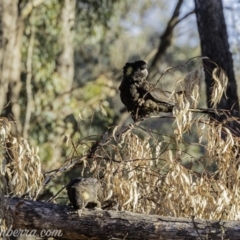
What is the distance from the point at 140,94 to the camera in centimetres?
594

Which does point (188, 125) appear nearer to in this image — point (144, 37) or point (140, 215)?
point (140, 215)

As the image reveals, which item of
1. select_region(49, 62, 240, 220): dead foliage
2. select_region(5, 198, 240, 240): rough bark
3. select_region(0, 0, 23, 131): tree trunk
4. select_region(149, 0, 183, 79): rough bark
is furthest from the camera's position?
select_region(149, 0, 183, 79): rough bark

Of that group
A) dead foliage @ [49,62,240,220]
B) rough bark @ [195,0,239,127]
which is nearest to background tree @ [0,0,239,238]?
dead foliage @ [49,62,240,220]

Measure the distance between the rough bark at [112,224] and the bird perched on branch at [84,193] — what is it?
71mm

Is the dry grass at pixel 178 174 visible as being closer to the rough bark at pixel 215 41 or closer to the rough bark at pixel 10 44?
the rough bark at pixel 215 41

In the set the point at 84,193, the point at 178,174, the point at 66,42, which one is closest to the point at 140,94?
the point at 178,174

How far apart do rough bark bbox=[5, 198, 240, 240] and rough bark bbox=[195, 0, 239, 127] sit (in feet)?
9.61

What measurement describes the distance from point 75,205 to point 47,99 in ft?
22.2

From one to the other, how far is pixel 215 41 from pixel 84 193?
350 cm

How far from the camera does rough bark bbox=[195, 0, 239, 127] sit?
748 centimetres

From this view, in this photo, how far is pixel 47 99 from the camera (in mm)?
11367

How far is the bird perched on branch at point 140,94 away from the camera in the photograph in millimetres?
5801

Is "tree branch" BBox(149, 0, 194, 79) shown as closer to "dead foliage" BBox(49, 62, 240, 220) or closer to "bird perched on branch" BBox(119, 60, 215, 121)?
"bird perched on branch" BBox(119, 60, 215, 121)

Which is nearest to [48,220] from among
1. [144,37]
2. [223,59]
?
[223,59]
